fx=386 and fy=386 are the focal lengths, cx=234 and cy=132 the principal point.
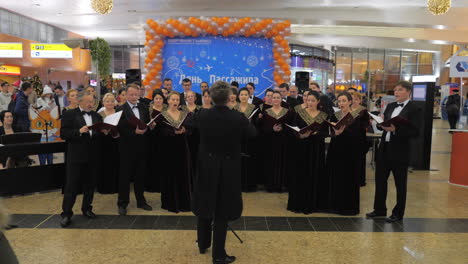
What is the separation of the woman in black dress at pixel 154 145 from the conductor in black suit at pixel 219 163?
5.73 ft

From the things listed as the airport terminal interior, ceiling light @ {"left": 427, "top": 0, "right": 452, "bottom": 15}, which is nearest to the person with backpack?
the airport terminal interior

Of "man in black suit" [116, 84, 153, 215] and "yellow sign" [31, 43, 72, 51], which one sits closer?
"man in black suit" [116, 84, 153, 215]

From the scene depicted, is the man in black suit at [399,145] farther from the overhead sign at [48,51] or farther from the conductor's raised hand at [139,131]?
the overhead sign at [48,51]

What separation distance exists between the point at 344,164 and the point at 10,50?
13.6 meters

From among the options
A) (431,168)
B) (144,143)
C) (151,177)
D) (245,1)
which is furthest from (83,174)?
(245,1)

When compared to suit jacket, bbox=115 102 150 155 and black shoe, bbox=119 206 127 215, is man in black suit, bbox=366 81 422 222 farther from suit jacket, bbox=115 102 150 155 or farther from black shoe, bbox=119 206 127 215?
black shoe, bbox=119 206 127 215

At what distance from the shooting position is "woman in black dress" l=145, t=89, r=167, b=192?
4980mm

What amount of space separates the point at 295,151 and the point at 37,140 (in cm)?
379

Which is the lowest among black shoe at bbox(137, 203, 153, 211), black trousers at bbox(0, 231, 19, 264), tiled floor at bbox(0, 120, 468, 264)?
tiled floor at bbox(0, 120, 468, 264)

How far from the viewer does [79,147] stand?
4.23m

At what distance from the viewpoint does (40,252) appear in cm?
358

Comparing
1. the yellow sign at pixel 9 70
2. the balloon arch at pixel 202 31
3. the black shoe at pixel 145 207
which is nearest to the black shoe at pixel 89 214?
the black shoe at pixel 145 207

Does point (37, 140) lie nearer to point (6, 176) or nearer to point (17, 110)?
point (6, 176)

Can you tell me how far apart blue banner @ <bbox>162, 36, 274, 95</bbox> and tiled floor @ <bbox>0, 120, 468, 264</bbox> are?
17.1ft
